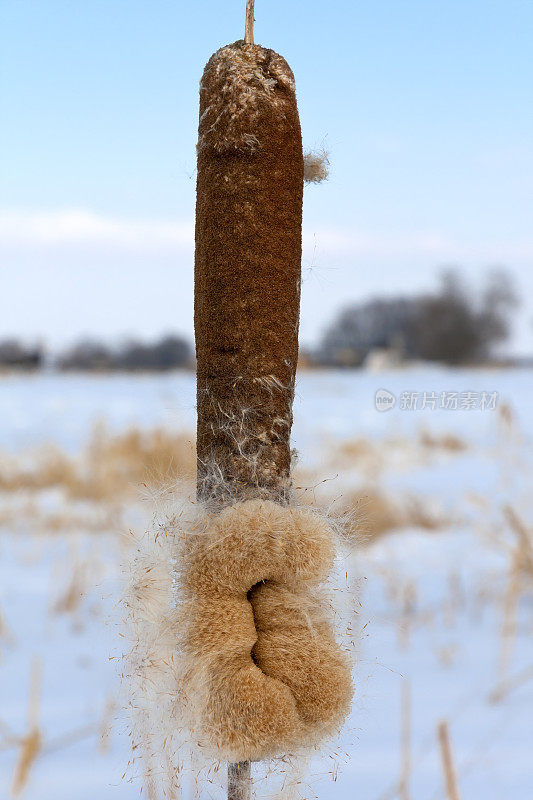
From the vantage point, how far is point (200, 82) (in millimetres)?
587

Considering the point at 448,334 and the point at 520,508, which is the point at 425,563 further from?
the point at 448,334

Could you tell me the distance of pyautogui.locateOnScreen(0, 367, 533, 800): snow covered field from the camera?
3.15 ft

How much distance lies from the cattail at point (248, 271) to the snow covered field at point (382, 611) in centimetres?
6

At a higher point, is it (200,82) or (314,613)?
(200,82)

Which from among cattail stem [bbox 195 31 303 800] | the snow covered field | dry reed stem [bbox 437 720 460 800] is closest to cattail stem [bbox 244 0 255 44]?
A: cattail stem [bbox 195 31 303 800]

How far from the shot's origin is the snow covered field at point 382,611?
37.9 inches

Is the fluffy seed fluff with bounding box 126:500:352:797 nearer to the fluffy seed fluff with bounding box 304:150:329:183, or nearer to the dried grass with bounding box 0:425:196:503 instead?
the fluffy seed fluff with bounding box 304:150:329:183

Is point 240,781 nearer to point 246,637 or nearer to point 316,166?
point 246,637

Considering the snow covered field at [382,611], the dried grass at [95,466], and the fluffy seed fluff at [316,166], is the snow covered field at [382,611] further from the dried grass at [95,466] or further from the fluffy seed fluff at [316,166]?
the fluffy seed fluff at [316,166]

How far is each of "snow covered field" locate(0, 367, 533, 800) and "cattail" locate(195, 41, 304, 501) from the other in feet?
0.20

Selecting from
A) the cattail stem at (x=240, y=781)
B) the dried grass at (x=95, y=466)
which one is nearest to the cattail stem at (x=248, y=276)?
the cattail stem at (x=240, y=781)

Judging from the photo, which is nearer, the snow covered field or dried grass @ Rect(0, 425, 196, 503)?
the snow covered field

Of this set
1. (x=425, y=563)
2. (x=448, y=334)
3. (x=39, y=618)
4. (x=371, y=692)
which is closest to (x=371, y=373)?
(x=448, y=334)

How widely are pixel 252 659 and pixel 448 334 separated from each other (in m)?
9.24
